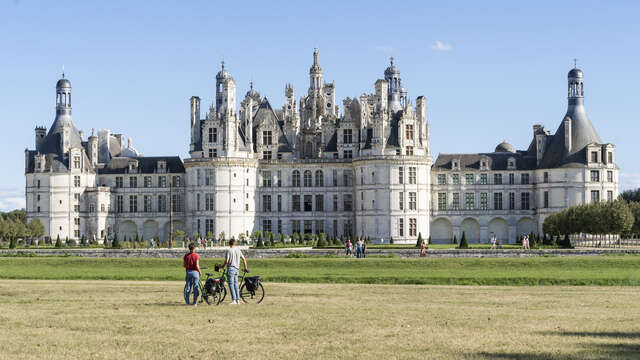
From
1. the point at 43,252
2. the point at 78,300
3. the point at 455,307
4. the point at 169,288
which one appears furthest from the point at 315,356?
the point at 43,252

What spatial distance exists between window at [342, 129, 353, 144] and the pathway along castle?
6.4 inches

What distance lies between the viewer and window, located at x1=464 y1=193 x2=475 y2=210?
3770 inches

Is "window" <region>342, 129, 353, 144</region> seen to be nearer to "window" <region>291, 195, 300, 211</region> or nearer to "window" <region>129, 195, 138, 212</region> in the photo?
"window" <region>291, 195, 300, 211</region>

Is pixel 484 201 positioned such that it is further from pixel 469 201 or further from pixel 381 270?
pixel 381 270

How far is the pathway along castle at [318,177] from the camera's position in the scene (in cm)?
9075

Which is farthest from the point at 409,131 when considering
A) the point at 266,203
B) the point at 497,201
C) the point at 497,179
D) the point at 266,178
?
the point at 266,203

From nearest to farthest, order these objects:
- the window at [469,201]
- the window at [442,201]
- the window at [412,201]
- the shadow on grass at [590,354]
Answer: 1. the shadow on grass at [590,354]
2. the window at [412,201]
3. the window at [469,201]
4. the window at [442,201]

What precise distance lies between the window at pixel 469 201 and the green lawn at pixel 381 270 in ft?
146

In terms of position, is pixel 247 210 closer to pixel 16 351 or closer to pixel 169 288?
→ pixel 169 288

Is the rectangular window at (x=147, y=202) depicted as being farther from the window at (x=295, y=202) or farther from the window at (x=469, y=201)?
the window at (x=469, y=201)

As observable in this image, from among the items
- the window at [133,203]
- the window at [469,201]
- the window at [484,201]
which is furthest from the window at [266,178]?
the window at [484,201]

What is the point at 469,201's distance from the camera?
95875 millimetres

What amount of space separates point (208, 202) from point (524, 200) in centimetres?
3152

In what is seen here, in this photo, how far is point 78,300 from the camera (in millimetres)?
27562
